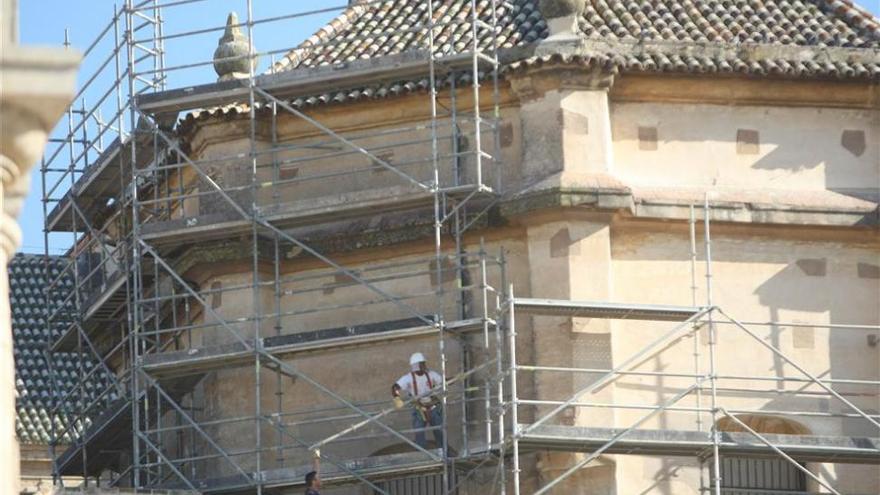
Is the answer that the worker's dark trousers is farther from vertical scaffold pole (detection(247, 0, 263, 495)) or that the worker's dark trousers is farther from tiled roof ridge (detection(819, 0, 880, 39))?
tiled roof ridge (detection(819, 0, 880, 39))

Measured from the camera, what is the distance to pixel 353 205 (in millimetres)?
25516

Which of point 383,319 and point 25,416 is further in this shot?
point 25,416

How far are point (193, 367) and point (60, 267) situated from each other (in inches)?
569

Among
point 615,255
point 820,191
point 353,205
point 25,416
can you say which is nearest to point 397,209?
point 353,205

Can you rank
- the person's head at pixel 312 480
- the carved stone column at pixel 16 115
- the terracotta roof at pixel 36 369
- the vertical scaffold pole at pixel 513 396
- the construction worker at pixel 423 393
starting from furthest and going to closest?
1. the terracotta roof at pixel 36 369
2. the construction worker at pixel 423 393
3. the vertical scaffold pole at pixel 513 396
4. the person's head at pixel 312 480
5. the carved stone column at pixel 16 115

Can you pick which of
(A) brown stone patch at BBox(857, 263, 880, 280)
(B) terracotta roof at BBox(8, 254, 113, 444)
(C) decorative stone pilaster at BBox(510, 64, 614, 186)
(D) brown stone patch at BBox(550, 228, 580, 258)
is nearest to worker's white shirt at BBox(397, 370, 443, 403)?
(D) brown stone patch at BBox(550, 228, 580, 258)

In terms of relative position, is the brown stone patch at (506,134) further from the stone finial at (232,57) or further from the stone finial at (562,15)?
the stone finial at (232,57)

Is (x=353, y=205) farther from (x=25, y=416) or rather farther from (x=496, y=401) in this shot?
(x=25, y=416)

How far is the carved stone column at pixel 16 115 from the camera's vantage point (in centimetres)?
927

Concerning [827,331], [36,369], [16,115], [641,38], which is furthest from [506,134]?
[16,115]

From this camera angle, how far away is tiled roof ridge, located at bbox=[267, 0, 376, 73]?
2717 centimetres

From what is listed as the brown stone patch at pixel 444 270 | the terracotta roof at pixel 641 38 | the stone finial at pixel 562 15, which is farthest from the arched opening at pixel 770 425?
the stone finial at pixel 562 15

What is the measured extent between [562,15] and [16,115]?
1662 cm

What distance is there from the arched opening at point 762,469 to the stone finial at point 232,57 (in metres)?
6.35
